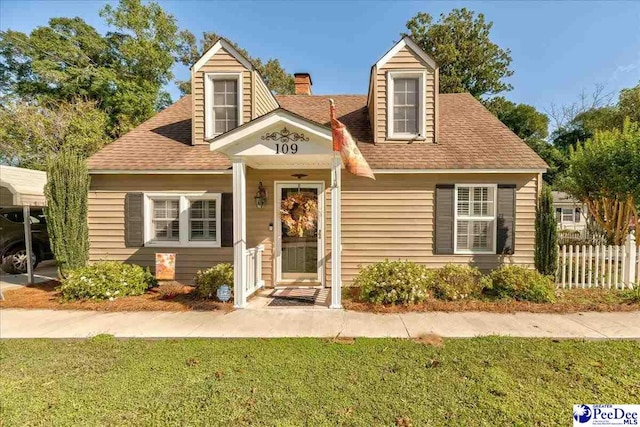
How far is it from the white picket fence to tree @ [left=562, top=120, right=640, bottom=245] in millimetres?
1279

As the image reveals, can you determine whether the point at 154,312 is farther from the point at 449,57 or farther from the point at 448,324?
the point at 449,57

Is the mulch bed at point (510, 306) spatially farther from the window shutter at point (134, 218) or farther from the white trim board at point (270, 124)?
the window shutter at point (134, 218)

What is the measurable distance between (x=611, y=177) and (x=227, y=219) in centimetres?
879

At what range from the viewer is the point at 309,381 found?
2.97m

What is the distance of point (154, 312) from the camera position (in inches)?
203

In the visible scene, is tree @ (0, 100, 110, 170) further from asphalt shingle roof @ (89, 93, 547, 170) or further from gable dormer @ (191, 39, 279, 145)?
gable dormer @ (191, 39, 279, 145)

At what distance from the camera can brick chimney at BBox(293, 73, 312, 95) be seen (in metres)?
10.3

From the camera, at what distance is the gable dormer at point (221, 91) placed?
7.25 metres

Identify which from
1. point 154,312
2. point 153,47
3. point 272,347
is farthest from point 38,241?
point 153,47

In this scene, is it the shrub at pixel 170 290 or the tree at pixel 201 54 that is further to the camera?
the tree at pixel 201 54

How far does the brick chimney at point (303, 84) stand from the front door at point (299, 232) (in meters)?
5.02

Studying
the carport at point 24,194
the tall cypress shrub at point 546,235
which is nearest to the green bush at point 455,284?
the tall cypress shrub at point 546,235

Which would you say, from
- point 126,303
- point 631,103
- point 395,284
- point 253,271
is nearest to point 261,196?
point 253,271

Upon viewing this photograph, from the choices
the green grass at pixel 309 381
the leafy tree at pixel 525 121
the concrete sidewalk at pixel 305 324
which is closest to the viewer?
the green grass at pixel 309 381
